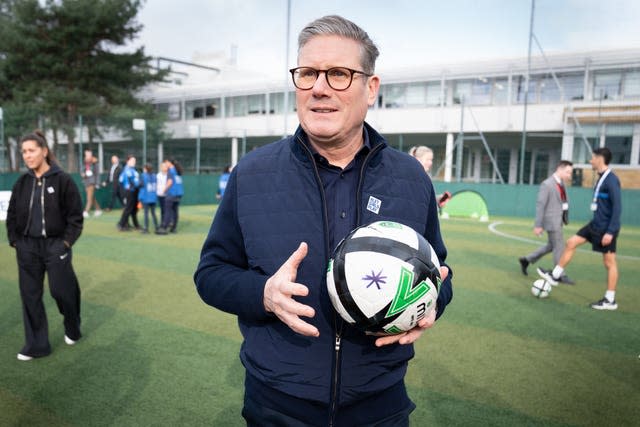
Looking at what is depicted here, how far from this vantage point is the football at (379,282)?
5.93 ft

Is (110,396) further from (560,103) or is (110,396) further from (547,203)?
(560,103)

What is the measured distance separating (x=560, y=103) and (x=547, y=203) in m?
22.4

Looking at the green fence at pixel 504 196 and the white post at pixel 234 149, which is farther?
the white post at pixel 234 149

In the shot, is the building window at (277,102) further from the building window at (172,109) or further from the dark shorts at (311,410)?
the dark shorts at (311,410)

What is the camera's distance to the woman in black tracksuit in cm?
506

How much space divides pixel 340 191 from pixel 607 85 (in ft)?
106

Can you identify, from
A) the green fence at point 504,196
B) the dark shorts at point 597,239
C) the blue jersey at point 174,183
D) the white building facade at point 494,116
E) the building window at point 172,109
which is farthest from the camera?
the building window at point 172,109

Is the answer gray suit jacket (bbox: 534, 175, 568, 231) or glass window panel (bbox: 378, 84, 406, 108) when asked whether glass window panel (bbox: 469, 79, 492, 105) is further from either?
gray suit jacket (bbox: 534, 175, 568, 231)

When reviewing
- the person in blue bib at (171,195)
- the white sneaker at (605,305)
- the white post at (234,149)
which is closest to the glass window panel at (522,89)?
the white post at (234,149)

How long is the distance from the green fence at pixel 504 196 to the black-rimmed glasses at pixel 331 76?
1901cm

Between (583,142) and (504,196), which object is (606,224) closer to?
(504,196)

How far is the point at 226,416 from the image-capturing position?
3982 mm

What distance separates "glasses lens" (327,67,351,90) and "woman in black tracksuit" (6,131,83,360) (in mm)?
4236

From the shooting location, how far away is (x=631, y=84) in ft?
90.6
